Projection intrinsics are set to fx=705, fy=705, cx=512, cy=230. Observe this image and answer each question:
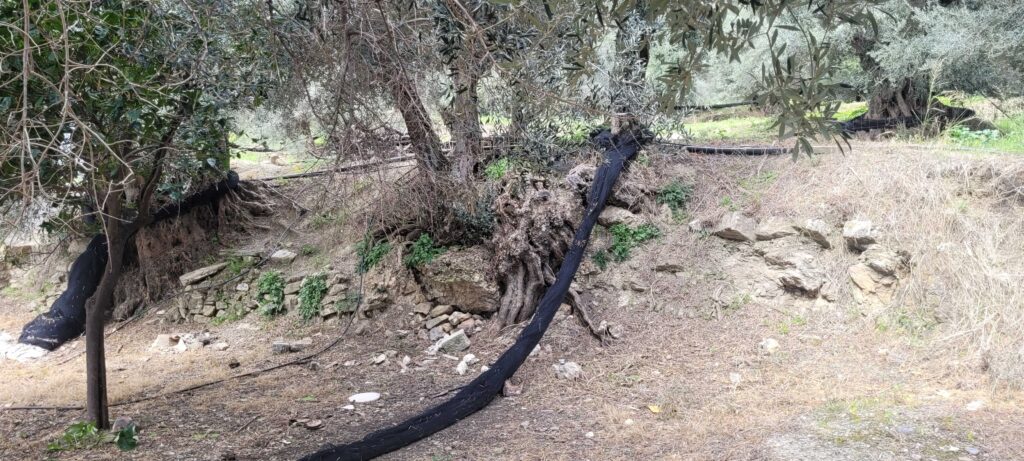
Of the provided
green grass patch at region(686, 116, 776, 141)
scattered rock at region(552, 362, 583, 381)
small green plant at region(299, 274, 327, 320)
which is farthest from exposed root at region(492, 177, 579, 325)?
green grass patch at region(686, 116, 776, 141)

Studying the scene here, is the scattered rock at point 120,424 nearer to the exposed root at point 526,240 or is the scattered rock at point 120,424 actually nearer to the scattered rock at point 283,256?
the exposed root at point 526,240

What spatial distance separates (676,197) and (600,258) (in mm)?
1115

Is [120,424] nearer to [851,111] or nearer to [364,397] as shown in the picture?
[364,397]

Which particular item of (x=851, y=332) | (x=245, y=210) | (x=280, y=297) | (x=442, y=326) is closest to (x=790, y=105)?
(x=851, y=332)

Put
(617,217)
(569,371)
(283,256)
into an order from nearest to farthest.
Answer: (569,371)
(617,217)
(283,256)

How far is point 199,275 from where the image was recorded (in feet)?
Result: 28.6

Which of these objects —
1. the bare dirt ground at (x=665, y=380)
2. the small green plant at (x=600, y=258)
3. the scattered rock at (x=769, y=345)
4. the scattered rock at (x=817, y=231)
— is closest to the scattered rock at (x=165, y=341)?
the bare dirt ground at (x=665, y=380)

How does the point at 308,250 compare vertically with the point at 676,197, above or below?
below

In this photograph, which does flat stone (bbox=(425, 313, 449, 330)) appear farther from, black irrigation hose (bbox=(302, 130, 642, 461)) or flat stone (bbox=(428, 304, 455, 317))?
black irrigation hose (bbox=(302, 130, 642, 461))

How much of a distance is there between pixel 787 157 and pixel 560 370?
3.72 metres

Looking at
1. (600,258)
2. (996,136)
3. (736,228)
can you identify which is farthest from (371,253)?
(996,136)

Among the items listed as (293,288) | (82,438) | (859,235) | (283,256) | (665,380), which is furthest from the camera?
(283,256)

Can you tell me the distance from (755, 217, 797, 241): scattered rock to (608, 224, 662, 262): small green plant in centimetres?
100

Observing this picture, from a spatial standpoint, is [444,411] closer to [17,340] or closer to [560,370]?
[560,370]
